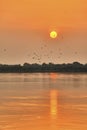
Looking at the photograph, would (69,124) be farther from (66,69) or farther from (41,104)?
(66,69)

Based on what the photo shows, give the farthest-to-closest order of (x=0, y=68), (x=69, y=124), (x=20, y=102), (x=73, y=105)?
(x=0, y=68)
(x=20, y=102)
(x=73, y=105)
(x=69, y=124)

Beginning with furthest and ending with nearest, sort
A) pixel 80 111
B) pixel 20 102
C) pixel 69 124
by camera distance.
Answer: pixel 20 102
pixel 80 111
pixel 69 124

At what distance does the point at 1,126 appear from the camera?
863 inches

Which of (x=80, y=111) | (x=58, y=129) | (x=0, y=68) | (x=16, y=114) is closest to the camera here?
(x=58, y=129)

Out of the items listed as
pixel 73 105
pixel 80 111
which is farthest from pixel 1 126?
pixel 73 105

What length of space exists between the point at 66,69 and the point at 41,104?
13882 centimetres

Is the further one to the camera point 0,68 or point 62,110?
point 0,68

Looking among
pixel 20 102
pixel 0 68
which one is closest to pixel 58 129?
pixel 20 102

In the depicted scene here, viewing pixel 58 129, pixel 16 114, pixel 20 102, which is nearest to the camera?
pixel 58 129

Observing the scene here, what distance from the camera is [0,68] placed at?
553 feet

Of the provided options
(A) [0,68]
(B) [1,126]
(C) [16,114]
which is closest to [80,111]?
(C) [16,114]

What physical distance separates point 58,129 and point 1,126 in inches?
93.9

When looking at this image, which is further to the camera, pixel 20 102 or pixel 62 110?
pixel 20 102

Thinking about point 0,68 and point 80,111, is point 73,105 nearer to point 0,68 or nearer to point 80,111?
point 80,111
